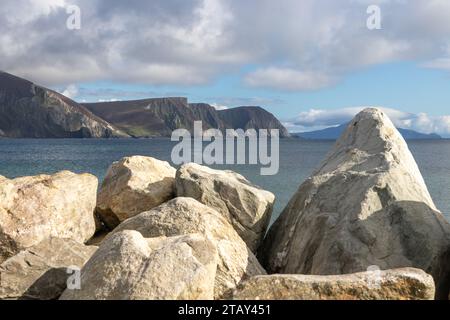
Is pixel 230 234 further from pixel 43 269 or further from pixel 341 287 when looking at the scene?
pixel 43 269

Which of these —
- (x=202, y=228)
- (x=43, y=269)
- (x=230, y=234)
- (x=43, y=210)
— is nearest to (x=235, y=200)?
(x=230, y=234)

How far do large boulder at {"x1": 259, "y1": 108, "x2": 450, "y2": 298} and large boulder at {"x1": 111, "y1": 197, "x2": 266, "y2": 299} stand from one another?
1.48 meters

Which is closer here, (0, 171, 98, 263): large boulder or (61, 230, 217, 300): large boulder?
(61, 230, 217, 300): large boulder

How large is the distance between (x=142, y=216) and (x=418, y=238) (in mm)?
5509

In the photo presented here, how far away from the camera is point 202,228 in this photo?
10289mm

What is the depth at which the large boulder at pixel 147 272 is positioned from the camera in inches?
288

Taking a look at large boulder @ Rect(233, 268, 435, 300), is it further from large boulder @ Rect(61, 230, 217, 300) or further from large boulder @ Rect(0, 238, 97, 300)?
large boulder @ Rect(0, 238, 97, 300)

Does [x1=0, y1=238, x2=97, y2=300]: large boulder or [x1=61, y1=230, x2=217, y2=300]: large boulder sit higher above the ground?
[x1=61, y1=230, x2=217, y2=300]: large boulder

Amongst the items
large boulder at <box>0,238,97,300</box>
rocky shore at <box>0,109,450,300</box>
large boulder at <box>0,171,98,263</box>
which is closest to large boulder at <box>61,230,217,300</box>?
rocky shore at <box>0,109,450,300</box>

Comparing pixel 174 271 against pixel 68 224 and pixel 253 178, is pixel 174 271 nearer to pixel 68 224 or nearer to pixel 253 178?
pixel 68 224

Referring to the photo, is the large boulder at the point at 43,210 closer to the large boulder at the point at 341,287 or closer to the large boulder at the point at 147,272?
the large boulder at the point at 147,272

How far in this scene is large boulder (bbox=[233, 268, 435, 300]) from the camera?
7.48m
